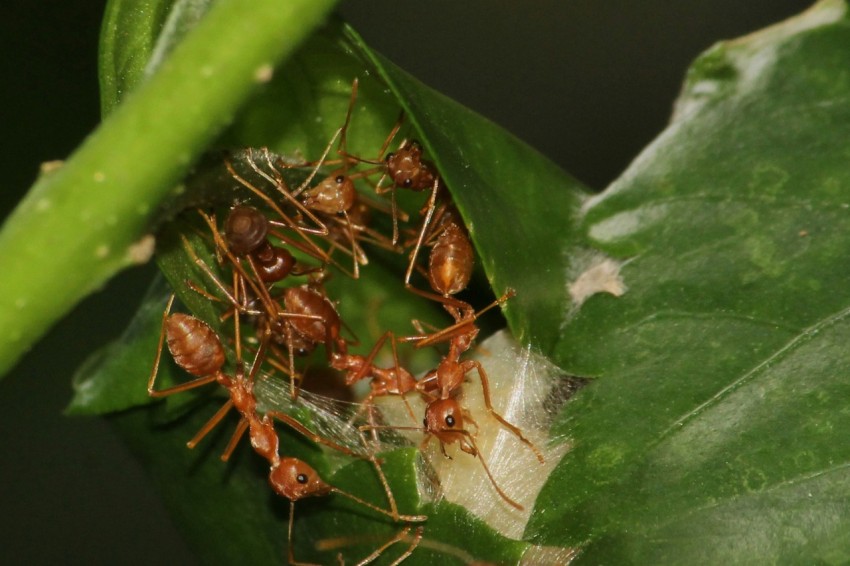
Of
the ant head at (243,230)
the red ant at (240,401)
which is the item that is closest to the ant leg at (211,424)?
the red ant at (240,401)

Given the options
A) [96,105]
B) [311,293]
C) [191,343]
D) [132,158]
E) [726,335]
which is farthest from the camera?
[96,105]

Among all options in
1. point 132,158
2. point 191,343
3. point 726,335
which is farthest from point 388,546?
point 132,158

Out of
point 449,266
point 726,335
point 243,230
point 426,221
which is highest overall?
point 243,230

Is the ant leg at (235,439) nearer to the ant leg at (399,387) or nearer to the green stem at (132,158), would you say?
the ant leg at (399,387)

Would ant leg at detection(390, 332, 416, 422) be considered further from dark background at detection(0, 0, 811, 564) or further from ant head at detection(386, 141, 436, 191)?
dark background at detection(0, 0, 811, 564)

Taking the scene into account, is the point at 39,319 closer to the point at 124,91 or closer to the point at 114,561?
the point at 124,91

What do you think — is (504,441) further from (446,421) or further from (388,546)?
(388,546)
